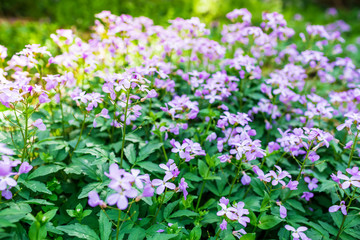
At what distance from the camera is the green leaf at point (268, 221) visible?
2.03 m

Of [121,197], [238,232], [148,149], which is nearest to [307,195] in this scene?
[238,232]

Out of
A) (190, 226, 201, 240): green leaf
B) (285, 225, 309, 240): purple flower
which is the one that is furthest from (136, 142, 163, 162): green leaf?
(285, 225, 309, 240): purple flower

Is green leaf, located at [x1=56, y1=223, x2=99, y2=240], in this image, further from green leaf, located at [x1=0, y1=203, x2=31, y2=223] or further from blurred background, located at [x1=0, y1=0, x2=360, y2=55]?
blurred background, located at [x1=0, y1=0, x2=360, y2=55]

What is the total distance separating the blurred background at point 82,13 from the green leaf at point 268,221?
392 cm

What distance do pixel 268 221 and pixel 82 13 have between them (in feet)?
20.4

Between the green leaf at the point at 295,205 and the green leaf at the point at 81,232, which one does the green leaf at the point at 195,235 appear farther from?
the green leaf at the point at 295,205

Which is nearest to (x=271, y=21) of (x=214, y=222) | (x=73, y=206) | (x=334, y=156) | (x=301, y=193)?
(x=334, y=156)

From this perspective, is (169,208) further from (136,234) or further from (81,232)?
(81,232)

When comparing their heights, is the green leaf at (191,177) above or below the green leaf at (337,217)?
above

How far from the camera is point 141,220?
2061 mm

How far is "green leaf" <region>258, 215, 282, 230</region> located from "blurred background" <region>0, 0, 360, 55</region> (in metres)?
3.92

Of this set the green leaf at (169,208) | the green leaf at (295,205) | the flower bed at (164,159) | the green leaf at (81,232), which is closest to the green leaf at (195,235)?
the flower bed at (164,159)

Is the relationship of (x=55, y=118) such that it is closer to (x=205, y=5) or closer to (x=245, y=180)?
(x=245, y=180)

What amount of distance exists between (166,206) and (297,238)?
0.90 meters
